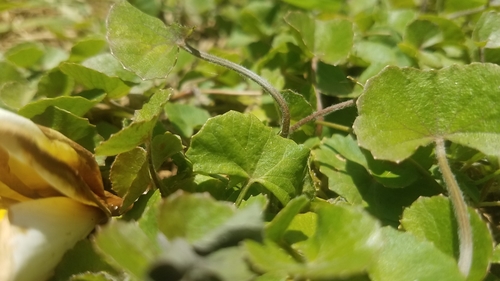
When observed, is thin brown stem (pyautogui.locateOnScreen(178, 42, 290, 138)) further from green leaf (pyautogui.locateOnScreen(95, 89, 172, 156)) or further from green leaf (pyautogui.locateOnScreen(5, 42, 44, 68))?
green leaf (pyautogui.locateOnScreen(5, 42, 44, 68))

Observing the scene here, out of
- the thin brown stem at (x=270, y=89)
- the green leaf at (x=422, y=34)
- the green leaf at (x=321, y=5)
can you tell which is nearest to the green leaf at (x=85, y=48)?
the thin brown stem at (x=270, y=89)

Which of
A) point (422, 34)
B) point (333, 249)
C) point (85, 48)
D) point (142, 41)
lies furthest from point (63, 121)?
point (422, 34)

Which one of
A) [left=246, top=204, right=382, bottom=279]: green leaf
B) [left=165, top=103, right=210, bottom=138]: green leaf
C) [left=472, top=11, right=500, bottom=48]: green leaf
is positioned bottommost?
[left=165, top=103, right=210, bottom=138]: green leaf

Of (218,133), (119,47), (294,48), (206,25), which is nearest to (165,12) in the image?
(206,25)

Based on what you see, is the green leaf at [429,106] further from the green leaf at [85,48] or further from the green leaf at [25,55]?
the green leaf at [25,55]

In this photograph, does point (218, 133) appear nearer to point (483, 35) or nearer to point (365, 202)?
point (365, 202)

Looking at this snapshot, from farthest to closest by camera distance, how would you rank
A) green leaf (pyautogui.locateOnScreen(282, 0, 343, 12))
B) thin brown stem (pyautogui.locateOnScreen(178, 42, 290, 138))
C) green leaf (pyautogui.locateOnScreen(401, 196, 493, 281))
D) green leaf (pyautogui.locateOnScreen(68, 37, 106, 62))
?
green leaf (pyautogui.locateOnScreen(282, 0, 343, 12))
green leaf (pyautogui.locateOnScreen(68, 37, 106, 62))
thin brown stem (pyautogui.locateOnScreen(178, 42, 290, 138))
green leaf (pyautogui.locateOnScreen(401, 196, 493, 281))

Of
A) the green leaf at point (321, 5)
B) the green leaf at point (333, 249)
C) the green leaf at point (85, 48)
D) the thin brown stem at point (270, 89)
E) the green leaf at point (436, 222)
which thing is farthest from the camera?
the green leaf at point (321, 5)

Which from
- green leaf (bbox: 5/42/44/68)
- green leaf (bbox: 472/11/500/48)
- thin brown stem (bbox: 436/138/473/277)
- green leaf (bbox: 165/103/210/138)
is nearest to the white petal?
green leaf (bbox: 165/103/210/138)
